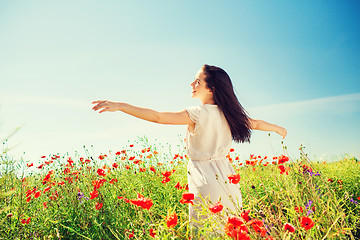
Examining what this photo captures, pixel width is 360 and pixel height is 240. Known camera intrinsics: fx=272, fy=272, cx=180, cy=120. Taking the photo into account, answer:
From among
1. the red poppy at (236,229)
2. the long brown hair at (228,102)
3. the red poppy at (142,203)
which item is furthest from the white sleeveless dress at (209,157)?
the red poppy at (236,229)

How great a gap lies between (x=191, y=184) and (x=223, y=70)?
1.32m

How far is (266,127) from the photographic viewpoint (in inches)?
132

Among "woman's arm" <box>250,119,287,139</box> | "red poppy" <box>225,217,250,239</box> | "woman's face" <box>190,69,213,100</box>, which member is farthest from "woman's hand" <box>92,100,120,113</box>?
"woman's arm" <box>250,119,287,139</box>

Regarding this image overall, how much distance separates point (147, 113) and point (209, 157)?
767mm

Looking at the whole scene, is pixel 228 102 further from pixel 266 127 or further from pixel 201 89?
pixel 266 127

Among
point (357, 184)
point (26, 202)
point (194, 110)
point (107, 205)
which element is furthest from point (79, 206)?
point (357, 184)

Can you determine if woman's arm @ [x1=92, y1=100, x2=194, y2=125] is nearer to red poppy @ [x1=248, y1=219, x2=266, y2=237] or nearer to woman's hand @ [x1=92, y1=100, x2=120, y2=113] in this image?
woman's hand @ [x1=92, y1=100, x2=120, y2=113]

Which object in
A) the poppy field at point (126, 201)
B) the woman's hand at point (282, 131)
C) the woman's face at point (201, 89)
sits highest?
the woman's face at point (201, 89)

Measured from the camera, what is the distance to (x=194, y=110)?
2566 mm

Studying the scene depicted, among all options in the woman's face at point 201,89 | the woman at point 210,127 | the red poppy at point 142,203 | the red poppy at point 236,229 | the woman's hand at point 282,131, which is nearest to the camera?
the red poppy at point 236,229

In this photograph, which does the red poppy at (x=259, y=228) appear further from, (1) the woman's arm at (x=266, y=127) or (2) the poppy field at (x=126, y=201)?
(1) the woman's arm at (x=266, y=127)

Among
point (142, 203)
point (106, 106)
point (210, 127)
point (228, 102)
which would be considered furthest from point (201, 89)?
point (142, 203)

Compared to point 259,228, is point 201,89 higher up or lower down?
higher up

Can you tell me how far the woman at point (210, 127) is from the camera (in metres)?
2.42
